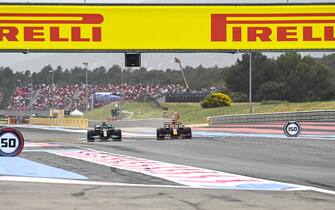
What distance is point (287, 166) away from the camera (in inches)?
598

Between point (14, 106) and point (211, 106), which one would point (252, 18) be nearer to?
point (211, 106)

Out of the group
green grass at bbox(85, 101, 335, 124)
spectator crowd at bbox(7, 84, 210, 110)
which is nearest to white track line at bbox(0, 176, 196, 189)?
green grass at bbox(85, 101, 335, 124)

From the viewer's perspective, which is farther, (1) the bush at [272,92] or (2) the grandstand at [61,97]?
(2) the grandstand at [61,97]

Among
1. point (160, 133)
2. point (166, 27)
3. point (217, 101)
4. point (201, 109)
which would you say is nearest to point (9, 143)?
point (166, 27)

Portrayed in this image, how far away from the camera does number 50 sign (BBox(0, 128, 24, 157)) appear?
1295 cm

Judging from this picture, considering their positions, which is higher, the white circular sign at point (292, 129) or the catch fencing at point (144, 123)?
the white circular sign at point (292, 129)

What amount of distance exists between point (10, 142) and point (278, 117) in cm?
3466

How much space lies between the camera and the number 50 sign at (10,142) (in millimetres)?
12945

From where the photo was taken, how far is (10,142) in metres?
13.1

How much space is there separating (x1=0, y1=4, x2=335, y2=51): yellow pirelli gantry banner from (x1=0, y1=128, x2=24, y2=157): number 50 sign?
5.45m

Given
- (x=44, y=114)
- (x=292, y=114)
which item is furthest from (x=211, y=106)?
(x=44, y=114)

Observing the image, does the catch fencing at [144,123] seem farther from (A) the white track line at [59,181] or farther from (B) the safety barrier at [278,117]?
(A) the white track line at [59,181]

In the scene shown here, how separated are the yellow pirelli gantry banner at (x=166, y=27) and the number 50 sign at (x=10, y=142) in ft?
17.9

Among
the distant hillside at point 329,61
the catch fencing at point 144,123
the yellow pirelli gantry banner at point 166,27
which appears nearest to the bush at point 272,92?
the catch fencing at point 144,123
